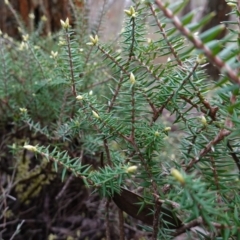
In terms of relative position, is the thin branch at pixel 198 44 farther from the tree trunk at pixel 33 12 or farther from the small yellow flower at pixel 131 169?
the tree trunk at pixel 33 12

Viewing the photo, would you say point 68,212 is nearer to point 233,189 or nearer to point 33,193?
point 33,193

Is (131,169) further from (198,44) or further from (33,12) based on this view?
(33,12)

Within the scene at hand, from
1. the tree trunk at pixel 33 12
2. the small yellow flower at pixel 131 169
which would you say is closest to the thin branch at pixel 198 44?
the small yellow flower at pixel 131 169

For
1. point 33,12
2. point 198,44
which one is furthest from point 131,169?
point 33,12

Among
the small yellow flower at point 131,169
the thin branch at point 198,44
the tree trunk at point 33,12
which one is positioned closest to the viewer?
the thin branch at point 198,44

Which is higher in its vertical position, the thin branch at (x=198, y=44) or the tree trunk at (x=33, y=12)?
the tree trunk at (x=33, y=12)

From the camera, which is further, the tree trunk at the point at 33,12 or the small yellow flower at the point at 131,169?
the tree trunk at the point at 33,12

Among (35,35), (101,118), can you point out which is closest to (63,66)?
(101,118)

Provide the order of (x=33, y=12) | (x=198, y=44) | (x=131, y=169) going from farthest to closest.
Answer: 1. (x=33, y=12)
2. (x=131, y=169)
3. (x=198, y=44)

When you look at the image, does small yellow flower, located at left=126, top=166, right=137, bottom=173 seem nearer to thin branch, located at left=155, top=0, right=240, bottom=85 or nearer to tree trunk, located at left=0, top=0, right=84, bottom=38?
thin branch, located at left=155, top=0, right=240, bottom=85

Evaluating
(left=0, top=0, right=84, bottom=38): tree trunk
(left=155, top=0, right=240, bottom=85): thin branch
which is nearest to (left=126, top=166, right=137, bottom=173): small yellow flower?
(left=155, top=0, right=240, bottom=85): thin branch

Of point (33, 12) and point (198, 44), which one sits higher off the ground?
point (33, 12)

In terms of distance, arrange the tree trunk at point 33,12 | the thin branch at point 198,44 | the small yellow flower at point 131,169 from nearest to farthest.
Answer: the thin branch at point 198,44 < the small yellow flower at point 131,169 < the tree trunk at point 33,12

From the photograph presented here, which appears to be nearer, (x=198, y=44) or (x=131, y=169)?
(x=198, y=44)
